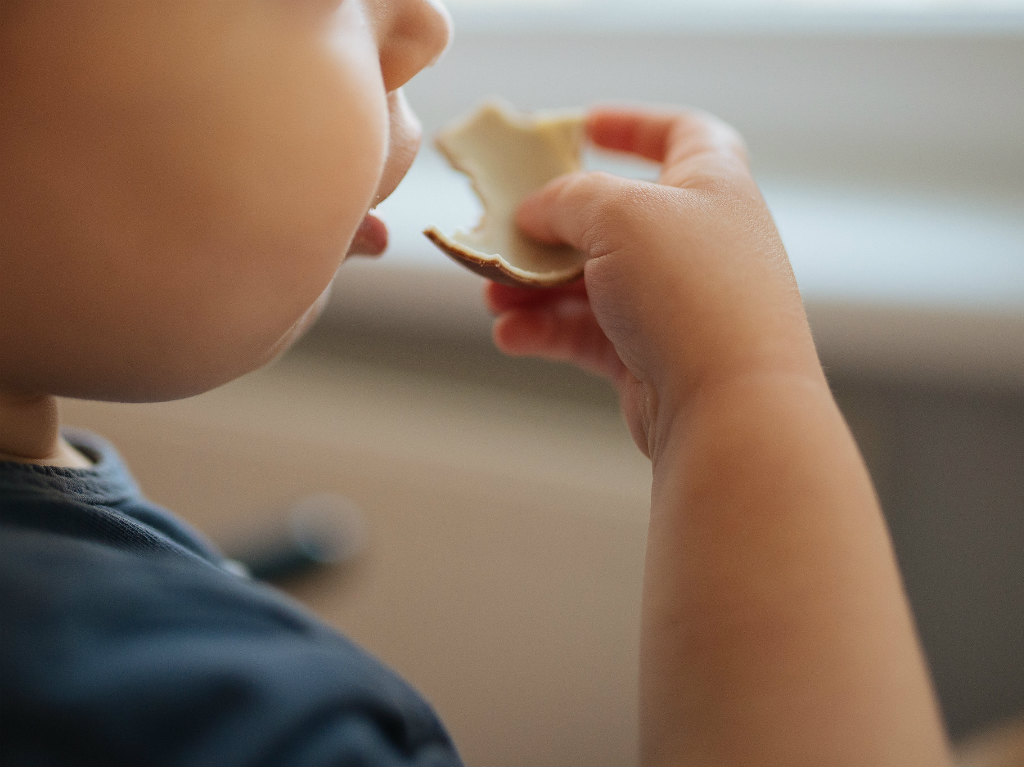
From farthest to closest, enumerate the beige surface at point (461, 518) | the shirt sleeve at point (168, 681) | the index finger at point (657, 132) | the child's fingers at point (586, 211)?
the beige surface at point (461, 518), the index finger at point (657, 132), the child's fingers at point (586, 211), the shirt sleeve at point (168, 681)

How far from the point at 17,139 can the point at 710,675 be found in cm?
27

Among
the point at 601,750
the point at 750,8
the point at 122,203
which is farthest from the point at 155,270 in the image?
the point at 750,8

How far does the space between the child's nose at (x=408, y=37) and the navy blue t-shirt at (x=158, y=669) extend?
0.19 metres

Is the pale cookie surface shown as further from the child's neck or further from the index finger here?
the child's neck

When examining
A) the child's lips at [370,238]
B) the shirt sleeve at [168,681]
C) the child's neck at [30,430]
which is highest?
the child's lips at [370,238]

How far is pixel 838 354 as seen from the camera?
0.76m

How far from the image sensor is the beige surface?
0.74 metres

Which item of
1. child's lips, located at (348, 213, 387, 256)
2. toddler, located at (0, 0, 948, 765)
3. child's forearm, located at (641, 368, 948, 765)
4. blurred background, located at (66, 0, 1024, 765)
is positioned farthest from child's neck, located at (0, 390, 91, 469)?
blurred background, located at (66, 0, 1024, 765)

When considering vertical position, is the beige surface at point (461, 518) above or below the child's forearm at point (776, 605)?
below

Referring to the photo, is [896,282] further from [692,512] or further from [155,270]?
[155,270]

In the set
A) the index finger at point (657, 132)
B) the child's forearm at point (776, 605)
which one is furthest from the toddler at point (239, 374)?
the index finger at point (657, 132)

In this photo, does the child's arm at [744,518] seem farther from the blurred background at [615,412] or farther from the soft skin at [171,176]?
the blurred background at [615,412]

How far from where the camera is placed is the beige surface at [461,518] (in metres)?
0.74

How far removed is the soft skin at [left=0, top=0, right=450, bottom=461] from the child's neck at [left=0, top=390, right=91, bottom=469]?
0.02 meters
